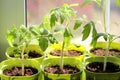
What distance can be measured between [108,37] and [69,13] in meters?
0.18

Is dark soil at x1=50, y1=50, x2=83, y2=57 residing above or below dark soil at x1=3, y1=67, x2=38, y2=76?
above

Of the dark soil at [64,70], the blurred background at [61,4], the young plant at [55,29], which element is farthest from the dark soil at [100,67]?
the blurred background at [61,4]

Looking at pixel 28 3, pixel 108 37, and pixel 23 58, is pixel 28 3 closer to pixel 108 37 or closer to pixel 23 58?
pixel 23 58

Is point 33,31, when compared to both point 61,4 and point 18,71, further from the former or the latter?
point 61,4

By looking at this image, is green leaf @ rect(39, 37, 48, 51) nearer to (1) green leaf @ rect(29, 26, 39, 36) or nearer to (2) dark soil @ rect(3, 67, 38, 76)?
(1) green leaf @ rect(29, 26, 39, 36)

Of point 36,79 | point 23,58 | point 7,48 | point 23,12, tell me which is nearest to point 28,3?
point 23,12

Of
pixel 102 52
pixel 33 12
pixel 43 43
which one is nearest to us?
pixel 43 43

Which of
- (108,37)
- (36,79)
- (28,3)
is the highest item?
(28,3)

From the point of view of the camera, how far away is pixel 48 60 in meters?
1.21

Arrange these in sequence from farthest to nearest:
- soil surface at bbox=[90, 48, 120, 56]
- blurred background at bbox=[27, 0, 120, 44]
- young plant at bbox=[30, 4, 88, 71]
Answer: blurred background at bbox=[27, 0, 120, 44] < soil surface at bbox=[90, 48, 120, 56] < young plant at bbox=[30, 4, 88, 71]

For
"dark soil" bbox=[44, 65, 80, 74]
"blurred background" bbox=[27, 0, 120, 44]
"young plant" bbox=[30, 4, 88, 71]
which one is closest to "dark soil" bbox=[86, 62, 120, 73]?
"dark soil" bbox=[44, 65, 80, 74]

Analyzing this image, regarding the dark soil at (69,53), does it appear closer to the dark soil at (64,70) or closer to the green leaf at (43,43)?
the dark soil at (64,70)

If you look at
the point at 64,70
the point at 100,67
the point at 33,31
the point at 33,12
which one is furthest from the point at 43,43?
the point at 33,12

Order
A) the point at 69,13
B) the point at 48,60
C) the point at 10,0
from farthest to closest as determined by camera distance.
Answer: the point at 10,0
the point at 48,60
the point at 69,13
